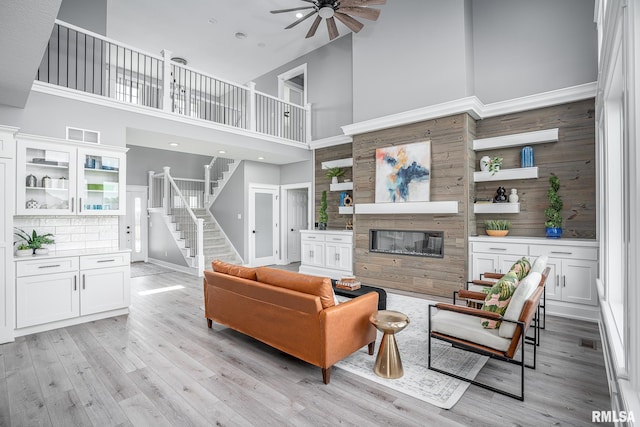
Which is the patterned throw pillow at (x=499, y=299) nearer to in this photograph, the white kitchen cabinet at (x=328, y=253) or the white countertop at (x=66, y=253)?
the white kitchen cabinet at (x=328, y=253)

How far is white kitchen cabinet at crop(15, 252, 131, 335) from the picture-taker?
3.63 meters

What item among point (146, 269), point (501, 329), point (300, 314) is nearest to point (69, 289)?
point (300, 314)

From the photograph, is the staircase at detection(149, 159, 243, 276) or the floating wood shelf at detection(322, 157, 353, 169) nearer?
the floating wood shelf at detection(322, 157, 353, 169)

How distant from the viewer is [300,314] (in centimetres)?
271

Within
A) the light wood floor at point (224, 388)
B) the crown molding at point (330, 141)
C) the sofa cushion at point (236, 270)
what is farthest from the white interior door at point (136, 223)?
the sofa cushion at point (236, 270)

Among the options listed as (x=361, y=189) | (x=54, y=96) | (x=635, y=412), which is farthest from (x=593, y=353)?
(x=54, y=96)

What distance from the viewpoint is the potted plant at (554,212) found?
14.7 ft

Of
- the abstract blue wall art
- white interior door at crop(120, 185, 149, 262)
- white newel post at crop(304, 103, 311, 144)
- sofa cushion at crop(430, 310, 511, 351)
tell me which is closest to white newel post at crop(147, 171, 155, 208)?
white interior door at crop(120, 185, 149, 262)

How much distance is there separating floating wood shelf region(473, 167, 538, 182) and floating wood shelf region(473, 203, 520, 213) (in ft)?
1.31

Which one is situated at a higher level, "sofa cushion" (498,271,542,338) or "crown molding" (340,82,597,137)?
"crown molding" (340,82,597,137)

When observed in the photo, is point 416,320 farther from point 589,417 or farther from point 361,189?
point 361,189

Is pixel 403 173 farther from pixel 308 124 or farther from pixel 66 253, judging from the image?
pixel 66 253

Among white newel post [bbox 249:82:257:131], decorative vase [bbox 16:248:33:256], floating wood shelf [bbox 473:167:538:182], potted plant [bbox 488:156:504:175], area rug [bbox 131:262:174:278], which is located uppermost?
white newel post [bbox 249:82:257:131]

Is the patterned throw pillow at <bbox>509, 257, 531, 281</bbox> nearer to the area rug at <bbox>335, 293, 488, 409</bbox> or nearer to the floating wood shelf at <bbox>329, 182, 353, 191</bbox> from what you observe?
the area rug at <bbox>335, 293, 488, 409</bbox>
